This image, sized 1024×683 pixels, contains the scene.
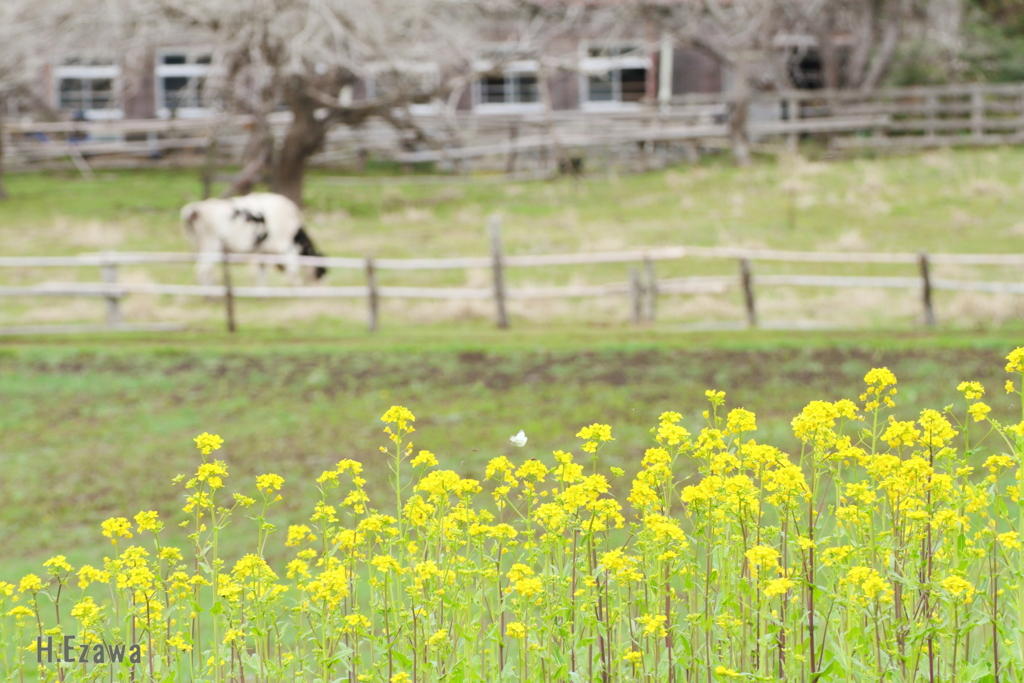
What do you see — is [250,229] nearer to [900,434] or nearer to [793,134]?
[793,134]

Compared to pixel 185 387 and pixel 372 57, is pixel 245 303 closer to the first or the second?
pixel 185 387

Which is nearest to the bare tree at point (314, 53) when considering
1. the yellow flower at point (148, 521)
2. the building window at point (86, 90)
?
the building window at point (86, 90)

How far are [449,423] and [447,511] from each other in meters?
6.99

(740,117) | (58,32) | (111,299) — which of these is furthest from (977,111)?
(111,299)

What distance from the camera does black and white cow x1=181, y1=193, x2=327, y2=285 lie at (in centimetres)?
1641

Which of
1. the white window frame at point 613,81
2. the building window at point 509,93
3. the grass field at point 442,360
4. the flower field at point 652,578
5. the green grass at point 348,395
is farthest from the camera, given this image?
the building window at point 509,93

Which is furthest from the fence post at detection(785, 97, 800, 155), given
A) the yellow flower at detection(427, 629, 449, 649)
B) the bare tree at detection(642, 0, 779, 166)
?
Result: the yellow flower at detection(427, 629, 449, 649)

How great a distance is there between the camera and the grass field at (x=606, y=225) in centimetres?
1470

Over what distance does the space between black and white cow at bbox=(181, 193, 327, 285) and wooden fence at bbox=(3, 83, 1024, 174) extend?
7988mm

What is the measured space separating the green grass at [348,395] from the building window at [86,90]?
639 inches

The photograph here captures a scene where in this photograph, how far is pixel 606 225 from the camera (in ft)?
65.1

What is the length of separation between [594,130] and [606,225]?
6.49 m

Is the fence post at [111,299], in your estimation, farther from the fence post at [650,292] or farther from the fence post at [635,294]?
the fence post at [650,292]

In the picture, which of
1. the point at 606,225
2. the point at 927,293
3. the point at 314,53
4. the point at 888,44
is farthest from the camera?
the point at 888,44
